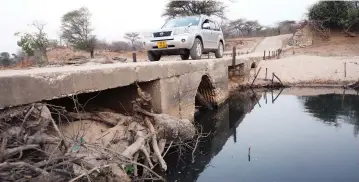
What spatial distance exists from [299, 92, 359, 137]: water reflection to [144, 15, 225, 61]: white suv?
4338 millimetres

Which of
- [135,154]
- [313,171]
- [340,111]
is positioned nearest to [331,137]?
[313,171]

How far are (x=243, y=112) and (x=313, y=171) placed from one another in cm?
583

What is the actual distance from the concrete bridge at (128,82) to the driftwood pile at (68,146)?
228 mm

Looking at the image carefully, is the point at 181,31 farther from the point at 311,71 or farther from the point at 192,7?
the point at 192,7

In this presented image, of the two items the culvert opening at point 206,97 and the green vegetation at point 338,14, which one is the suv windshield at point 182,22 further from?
the green vegetation at point 338,14

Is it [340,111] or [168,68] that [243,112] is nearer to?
[340,111]

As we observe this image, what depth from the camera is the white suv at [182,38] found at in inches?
396

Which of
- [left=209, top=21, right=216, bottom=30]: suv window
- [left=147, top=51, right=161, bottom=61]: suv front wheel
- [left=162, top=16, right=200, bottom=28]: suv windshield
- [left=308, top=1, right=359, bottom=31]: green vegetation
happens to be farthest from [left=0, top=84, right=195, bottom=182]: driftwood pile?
[left=308, top=1, right=359, bottom=31]: green vegetation

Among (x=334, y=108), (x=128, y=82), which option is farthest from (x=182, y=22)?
(x=334, y=108)

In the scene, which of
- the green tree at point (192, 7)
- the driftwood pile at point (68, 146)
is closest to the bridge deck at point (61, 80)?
the driftwood pile at point (68, 146)

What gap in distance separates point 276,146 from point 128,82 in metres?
3.67

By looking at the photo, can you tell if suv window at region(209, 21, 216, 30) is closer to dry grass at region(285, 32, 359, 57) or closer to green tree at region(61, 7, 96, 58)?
dry grass at region(285, 32, 359, 57)

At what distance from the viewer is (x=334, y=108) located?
11.8 metres

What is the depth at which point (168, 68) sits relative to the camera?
23.3ft
